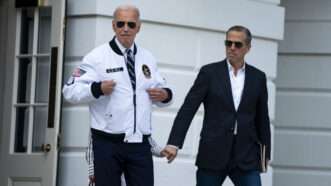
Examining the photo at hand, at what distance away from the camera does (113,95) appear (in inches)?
285

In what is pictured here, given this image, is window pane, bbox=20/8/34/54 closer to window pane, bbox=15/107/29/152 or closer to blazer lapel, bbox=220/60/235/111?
window pane, bbox=15/107/29/152

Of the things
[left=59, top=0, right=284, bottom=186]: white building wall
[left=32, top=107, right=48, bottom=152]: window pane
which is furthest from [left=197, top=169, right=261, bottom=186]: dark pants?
[left=32, top=107, right=48, bottom=152]: window pane

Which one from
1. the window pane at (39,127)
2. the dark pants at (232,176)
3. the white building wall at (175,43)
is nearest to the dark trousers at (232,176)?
the dark pants at (232,176)

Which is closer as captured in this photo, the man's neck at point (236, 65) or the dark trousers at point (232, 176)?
the dark trousers at point (232, 176)

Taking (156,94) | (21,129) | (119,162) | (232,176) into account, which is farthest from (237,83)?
(21,129)

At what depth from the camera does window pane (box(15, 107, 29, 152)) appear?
9953mm

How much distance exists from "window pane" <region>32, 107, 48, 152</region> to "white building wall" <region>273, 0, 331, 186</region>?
359 centimetres

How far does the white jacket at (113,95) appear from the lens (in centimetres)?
723

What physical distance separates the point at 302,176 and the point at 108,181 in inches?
219

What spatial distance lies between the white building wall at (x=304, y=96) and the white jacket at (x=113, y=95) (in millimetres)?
5321

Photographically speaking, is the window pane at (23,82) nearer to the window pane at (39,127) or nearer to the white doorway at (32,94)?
the white doorway at (32,94)

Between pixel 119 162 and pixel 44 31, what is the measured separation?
9.79ft

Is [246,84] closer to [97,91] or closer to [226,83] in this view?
[226,83]

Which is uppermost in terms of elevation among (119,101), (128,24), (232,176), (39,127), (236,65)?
(128,24)
